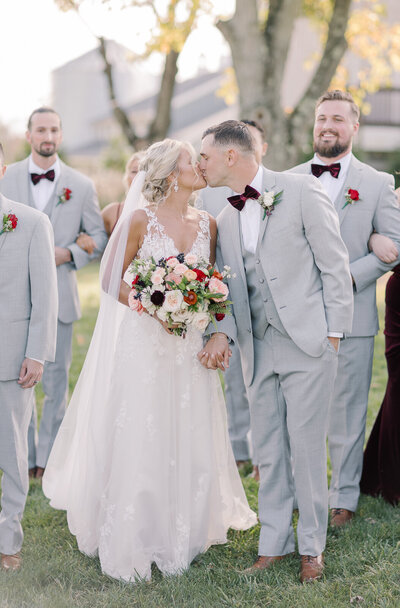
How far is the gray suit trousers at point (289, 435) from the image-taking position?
424 centimetres

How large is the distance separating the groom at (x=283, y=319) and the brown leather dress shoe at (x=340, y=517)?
0.63 metres

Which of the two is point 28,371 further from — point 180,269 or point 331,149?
point 331,149

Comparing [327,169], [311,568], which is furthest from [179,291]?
[311,568]

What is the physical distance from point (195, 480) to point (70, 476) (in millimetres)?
853

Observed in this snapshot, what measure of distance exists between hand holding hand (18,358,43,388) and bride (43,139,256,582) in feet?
1.58

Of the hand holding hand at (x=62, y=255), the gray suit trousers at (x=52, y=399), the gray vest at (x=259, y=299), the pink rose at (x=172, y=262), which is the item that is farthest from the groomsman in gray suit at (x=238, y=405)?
the pink rose at (x=172, y=262)

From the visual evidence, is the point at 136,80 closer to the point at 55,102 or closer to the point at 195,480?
the point at 55,102

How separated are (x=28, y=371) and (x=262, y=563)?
5.86ft

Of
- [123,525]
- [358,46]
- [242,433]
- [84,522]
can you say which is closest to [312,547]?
[123,525]

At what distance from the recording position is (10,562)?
14.4ft

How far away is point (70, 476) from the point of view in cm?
480

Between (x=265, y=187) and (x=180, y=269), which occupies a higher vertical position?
(x=265, y=187)

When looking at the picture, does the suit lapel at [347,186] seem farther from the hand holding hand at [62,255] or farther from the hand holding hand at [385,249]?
the hand holding hand at [62,255]

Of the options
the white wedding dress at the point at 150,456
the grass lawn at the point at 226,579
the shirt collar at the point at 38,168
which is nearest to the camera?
the grass lawn at the point at 226,579
